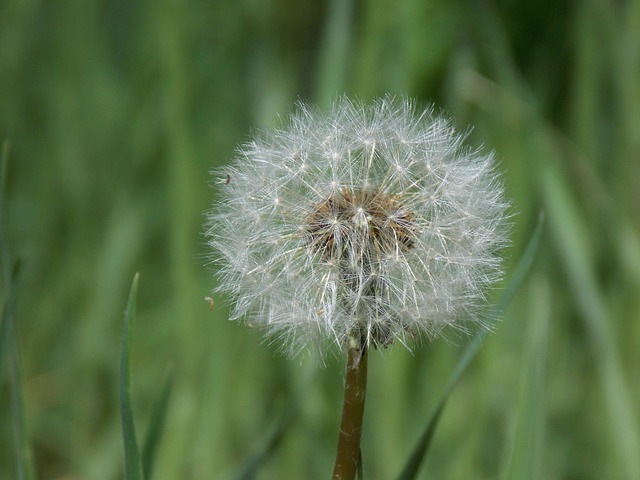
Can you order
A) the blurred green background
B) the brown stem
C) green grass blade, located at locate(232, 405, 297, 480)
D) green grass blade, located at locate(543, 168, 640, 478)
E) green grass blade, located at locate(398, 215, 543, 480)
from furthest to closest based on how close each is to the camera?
the blurred green background < green grass blade, located at locate(543, 168, 640, 478) < green grass blade, located at locate(232, 405, 297, 480) < green grass blade, located at locate(398, 215, 543, 480) < the brown stem

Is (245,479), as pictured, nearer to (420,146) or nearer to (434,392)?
(420,146)

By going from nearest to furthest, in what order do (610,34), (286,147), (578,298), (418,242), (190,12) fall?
(418,242), (286,147), (578,298), (610,34), (190,12)

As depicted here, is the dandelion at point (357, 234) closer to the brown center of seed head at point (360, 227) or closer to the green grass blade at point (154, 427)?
the brown center of seed head at point (360, 227)

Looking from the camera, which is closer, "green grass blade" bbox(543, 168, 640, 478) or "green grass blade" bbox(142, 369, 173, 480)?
"green grass blade" bbox(142, 369, 173, 480)

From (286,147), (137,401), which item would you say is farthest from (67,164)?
(286,147)

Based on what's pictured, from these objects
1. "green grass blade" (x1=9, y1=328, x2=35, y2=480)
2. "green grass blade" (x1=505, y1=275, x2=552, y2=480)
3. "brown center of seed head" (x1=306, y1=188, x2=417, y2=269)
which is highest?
"brown center of seed head" (x1=306, y1=188, x2=417, y2=269)

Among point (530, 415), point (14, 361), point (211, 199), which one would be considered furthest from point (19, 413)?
point (211, 199)

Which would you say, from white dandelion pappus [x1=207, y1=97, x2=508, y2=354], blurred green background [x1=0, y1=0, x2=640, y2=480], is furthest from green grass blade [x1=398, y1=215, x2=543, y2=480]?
blurred green background [x1=0, y1=0, x2=640, y2=480]

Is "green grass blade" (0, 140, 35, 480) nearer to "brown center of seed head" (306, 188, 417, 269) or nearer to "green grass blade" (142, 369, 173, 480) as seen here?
"green grass blade" (142, 369, 173, 480)
